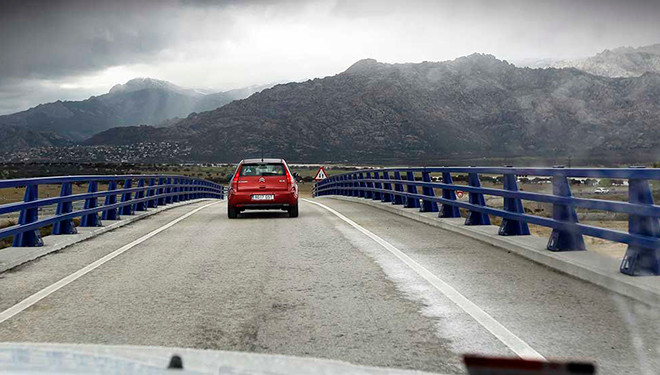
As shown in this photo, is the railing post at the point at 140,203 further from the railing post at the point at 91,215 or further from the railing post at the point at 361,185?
the railing post at the point at 361,185

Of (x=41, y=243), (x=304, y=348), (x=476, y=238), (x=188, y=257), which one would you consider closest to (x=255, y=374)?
(x=304, y=348)

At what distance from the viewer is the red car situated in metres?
18.9

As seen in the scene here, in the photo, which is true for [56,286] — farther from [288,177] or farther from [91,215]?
[288,177]

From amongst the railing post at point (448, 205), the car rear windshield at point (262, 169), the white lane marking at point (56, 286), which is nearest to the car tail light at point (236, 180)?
the car rear windshield at point (262, 169)

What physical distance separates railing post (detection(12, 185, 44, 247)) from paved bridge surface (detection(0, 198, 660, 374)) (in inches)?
20.4

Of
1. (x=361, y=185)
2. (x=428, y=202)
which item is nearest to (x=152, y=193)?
(x=361, y=185)

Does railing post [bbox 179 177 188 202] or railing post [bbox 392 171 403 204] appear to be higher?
railing post [bbox 392 171 403 204]

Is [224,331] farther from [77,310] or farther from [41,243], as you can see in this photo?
[41,243]

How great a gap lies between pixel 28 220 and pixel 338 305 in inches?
247

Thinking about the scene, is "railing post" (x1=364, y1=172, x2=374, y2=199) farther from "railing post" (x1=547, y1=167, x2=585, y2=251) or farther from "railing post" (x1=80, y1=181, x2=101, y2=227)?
"railing post" (x1=547, y1=167, x2=585, y2=251)

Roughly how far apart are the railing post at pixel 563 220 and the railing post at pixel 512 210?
1.73m

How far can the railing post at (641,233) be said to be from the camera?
7.59 metres

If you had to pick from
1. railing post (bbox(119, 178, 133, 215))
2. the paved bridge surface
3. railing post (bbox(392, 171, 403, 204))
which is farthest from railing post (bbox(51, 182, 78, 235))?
railing post (bbox(392, 171, 403, 204))

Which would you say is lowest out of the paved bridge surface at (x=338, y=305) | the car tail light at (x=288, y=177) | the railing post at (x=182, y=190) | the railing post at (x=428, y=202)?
the railing post at (x=182, y=190)
